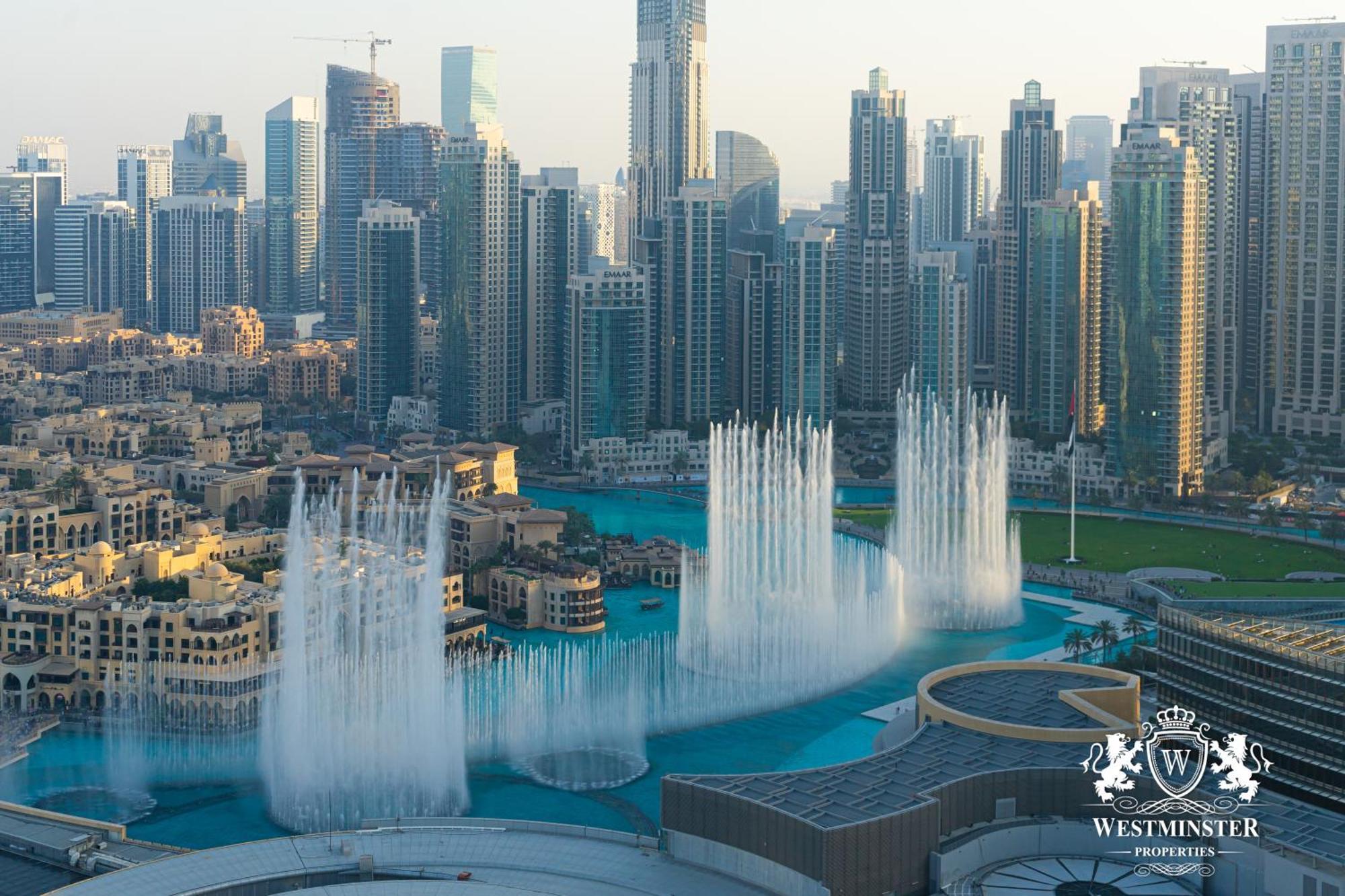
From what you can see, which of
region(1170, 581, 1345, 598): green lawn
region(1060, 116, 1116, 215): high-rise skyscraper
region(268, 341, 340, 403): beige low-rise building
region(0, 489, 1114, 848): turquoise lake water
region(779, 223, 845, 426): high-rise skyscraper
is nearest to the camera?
region(0, 489, 1114, 848): turquoise lake water

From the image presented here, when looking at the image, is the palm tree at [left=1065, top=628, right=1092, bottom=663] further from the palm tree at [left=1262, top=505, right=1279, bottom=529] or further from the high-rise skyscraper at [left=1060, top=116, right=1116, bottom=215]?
the high-rise skyscraper at [left=1060, top=116, right=1116, bottom=215]

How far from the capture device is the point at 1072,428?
47.1 meters

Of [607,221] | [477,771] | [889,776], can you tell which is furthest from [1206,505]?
[607,221]

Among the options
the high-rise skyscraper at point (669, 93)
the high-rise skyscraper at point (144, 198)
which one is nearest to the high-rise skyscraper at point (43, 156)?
the high-rise skyscraper at point (144, 198)


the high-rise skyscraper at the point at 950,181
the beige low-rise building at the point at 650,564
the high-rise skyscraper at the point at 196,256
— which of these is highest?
the high-rise skyscraper at the point at 950,181

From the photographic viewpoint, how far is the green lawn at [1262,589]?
36.3 metres

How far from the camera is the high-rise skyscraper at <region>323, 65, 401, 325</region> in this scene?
9781 centimetres

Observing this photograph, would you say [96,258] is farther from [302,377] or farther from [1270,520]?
[1270,520]

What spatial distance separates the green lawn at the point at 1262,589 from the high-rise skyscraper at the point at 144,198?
6854 centimetres

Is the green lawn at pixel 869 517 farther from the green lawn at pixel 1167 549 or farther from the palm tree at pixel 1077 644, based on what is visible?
the palm tree at pixel 1077 644

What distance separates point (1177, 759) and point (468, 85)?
98.9 m

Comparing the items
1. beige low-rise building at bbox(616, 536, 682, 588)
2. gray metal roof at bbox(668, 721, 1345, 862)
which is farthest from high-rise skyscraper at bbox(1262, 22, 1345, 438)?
gray metal roof at bbox(668, 721, 1345, 862)

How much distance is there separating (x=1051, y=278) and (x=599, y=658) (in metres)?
33.5

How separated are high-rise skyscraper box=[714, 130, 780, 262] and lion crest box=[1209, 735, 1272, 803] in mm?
67322
